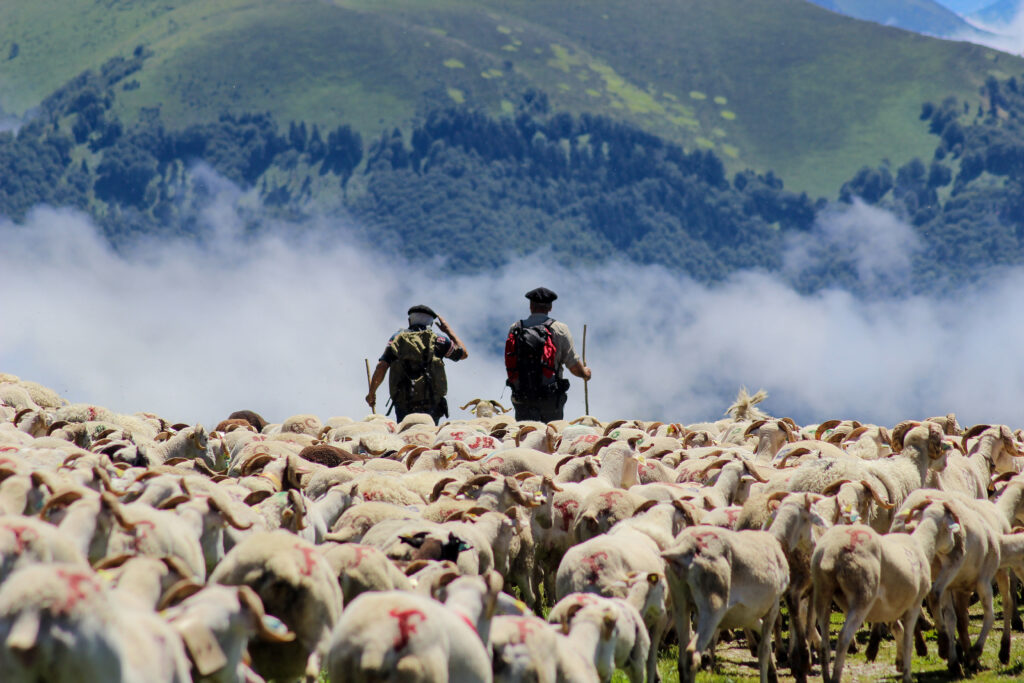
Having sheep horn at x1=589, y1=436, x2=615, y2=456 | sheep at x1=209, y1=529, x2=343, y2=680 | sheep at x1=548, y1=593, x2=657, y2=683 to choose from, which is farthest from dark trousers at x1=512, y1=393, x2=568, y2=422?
sheep at x1=209, y1=529, x2=343, y2=680

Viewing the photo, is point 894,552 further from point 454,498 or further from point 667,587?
point 454,498

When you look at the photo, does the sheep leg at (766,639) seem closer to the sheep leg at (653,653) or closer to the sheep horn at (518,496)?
the sheep leg at (653,653)

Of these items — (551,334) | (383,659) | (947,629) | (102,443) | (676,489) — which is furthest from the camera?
(551,334)

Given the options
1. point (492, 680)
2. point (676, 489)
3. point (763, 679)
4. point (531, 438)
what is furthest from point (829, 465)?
point (492, 680)

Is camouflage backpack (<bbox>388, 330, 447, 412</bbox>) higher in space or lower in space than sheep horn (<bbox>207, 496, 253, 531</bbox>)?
lower

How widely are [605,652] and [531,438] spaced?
24.5 ft

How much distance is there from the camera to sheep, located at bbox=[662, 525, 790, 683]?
27.7ft

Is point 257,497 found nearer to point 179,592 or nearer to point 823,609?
point 179,592

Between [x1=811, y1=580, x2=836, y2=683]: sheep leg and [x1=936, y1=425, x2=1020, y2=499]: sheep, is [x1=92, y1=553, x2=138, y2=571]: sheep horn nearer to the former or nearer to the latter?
[x1=811, y1=580, x2=836, y2=683]: sheep leg

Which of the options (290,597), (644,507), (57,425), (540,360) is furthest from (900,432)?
(57,425)

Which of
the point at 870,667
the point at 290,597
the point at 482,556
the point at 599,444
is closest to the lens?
the point at 290,597

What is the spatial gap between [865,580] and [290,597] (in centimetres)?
399

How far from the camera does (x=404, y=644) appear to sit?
5945mm

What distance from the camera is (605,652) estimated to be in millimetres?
7520
